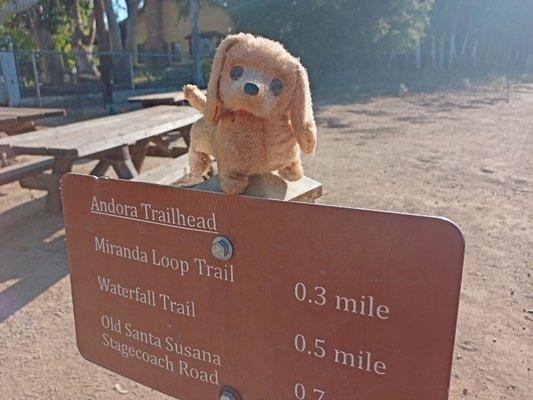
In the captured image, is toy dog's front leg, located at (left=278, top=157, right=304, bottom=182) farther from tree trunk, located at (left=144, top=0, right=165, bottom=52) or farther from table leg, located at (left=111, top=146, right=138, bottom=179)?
tree trunk, located at (left=144, top=0, right=165, bottom=52)

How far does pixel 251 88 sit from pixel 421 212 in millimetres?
3416

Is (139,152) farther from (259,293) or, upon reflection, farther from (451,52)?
(451,52)

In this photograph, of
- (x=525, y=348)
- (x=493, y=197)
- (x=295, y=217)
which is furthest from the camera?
(x=493, y=197)

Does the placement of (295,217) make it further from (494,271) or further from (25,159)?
(25,159)

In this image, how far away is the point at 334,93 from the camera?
17172mm

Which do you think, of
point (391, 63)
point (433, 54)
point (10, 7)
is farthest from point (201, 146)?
point (433, 54)

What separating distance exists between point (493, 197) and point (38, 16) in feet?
53.1

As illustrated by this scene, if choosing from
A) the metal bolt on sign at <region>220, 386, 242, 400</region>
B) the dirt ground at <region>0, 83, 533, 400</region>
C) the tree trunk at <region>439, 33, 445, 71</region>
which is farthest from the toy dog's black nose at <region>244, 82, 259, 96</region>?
the tree trunk at <region>439, 33, 445, 71</region>

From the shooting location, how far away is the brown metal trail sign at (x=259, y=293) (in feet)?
2.69

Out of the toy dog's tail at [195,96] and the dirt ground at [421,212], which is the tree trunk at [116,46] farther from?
the toy dog's tail at [195,96]

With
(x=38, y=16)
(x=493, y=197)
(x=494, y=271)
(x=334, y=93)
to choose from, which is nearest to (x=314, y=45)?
(x=334, y=93)

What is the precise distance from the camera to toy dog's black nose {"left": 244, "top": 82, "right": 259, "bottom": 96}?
1.35 m

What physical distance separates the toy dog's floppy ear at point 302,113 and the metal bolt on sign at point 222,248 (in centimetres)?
61

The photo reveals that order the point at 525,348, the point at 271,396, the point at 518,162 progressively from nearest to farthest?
the point at 271,396
the point at 525,348
the point at 518,162
